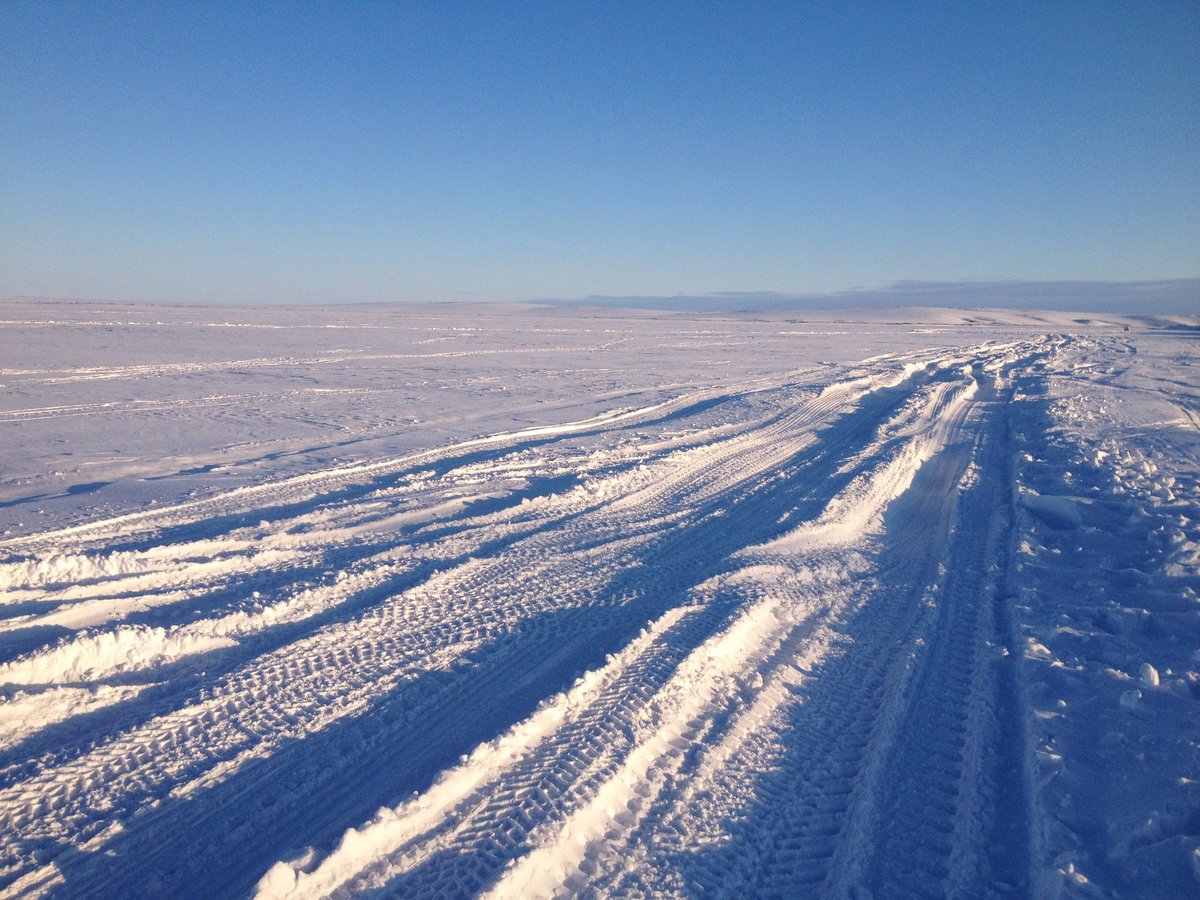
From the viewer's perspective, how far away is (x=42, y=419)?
40.5 feet

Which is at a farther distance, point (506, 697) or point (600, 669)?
point (600, 669)

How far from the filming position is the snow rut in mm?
2977

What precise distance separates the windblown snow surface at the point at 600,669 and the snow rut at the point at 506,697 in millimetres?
20

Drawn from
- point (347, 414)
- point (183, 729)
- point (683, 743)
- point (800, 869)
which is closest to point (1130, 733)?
point (800, 869)

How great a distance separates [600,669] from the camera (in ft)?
14.1

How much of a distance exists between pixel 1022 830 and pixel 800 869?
1.03 metres

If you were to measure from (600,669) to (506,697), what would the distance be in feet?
1.96

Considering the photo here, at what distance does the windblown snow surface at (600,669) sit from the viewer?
2.97 m

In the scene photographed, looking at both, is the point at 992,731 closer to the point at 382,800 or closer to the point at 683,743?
the point at 683,743

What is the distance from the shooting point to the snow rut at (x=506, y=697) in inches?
117

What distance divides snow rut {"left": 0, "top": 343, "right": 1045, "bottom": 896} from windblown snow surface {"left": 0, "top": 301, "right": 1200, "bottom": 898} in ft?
0.07

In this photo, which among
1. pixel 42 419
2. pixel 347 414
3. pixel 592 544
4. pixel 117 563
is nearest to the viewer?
pixel 117 563

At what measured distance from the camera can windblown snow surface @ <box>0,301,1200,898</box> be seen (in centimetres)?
297

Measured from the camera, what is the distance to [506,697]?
4098 millimetres
